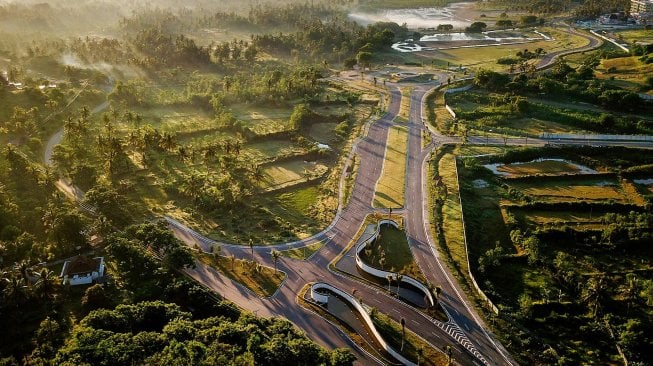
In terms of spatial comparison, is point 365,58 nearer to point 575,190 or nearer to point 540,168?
point 540,168

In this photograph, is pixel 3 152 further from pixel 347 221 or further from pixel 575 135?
pixel 575 135

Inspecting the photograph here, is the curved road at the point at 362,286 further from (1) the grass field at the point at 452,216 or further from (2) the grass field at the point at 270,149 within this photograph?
(2) the grass field at the point at 270,149

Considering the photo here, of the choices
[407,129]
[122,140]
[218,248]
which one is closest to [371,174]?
[407,129]

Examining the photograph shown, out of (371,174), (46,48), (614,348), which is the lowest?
(614,348)

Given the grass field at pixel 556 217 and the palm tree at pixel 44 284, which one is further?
the grass field at pixel 556 217

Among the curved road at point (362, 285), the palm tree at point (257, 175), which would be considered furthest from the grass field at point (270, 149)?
the curved road at point (362, 285)

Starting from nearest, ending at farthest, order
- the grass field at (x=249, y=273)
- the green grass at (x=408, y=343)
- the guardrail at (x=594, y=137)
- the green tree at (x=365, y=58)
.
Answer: the green grass at (x=408, y=343) → the grass field at (x=249, y=273) → the guardrail at (x=594, y=137) → the green tree at (x=365, y=58)
